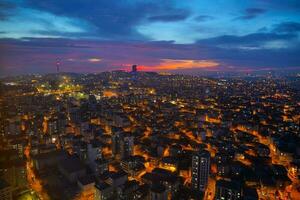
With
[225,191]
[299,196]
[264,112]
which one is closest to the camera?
[225,191]

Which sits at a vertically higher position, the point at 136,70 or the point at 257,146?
the point at 136,70

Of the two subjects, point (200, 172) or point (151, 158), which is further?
point (151, 158)

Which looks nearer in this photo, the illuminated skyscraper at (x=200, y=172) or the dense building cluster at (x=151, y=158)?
the dense building cluster at (x=151, y=158)

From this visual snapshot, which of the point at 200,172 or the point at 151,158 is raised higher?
the point at 200,172

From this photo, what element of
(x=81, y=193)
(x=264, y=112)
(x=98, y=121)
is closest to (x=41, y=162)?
(x=81, y=193)

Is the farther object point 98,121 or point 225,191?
point 98,121

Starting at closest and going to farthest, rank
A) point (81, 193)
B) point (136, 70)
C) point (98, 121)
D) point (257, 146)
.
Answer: point (81, 193) → point (257, 146) → point (98, 121) → point (136, 70)

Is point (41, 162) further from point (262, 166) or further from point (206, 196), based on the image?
point (262, 166)

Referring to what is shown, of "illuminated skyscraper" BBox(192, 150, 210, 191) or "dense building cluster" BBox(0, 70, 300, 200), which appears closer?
"dense building cluster" BBox(0, 70, 300, 200)
